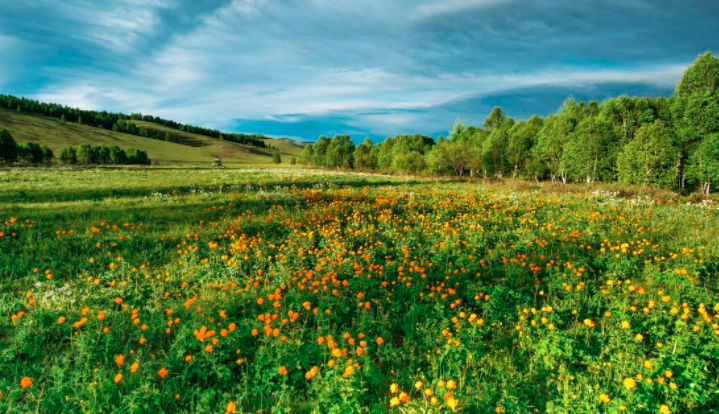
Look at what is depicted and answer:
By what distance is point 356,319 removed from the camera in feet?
16.0

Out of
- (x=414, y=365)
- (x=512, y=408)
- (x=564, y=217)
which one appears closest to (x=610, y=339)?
(x=512, y=408)

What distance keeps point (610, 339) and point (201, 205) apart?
13708 mm

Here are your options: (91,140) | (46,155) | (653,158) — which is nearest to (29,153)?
(46,155)

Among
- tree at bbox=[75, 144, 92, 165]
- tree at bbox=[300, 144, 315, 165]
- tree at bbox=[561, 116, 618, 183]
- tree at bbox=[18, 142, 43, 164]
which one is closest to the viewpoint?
tree at bbox=[561, 116, 618, 183]

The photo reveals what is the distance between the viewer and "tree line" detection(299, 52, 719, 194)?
2545 cm

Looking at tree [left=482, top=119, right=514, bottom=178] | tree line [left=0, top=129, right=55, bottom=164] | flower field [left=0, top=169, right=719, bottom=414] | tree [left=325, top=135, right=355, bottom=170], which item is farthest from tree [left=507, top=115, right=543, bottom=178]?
tree line [left=0, top=129, right=55, bottom=164]

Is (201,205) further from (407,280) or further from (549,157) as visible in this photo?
(549,157)

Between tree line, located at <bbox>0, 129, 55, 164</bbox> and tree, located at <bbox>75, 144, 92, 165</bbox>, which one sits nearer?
tree line, located at <bbox>0, 129, 55, 164</bbox>

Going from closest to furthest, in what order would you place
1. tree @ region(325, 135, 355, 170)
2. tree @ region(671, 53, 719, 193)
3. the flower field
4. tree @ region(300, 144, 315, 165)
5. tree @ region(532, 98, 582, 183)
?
the flower field < tree @ region(671, 53, 719, 193) < tree @ region(532, 98, 582, 183) < tree @ region(325, 135, 355, 170) < tree @ region(300, 144, 315, 165)

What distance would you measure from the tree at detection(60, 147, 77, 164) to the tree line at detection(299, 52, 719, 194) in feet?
299

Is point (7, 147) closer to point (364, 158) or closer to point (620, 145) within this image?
point (364, 158)

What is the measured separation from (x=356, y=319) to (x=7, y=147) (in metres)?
103

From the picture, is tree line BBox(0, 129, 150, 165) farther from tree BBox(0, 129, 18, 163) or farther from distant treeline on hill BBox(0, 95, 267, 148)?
distant treeline on hill BBox(0, 95, 267, 148)

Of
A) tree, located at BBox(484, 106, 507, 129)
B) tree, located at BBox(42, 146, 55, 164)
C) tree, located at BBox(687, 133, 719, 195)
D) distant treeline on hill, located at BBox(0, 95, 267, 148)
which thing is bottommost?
tree, located at BBox(687, 133, 719, 195)
